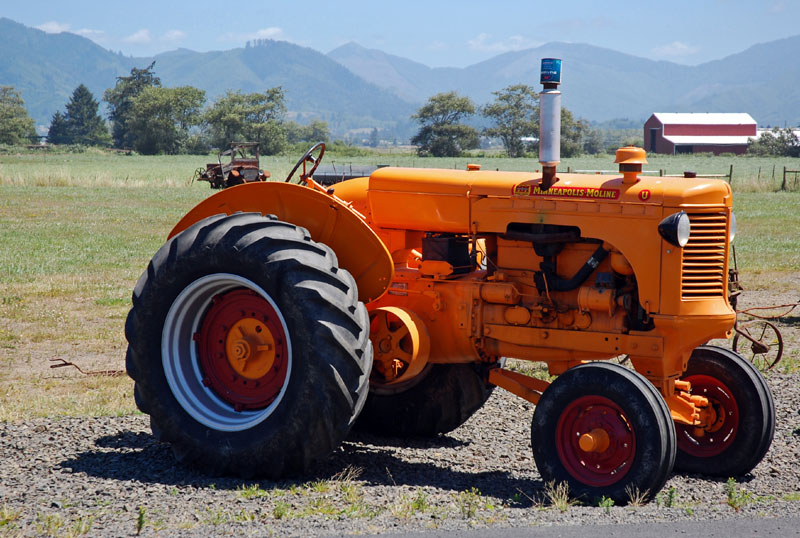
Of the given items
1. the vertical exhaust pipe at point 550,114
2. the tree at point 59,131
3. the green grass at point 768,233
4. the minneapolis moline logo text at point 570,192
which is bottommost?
the green grass at point 768,233

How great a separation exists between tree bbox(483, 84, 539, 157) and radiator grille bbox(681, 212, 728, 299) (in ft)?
312

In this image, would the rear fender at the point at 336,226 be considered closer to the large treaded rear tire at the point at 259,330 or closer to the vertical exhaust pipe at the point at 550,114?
the large treaded rear tire at the point at 259,330

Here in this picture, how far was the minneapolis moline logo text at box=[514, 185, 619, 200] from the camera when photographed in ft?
18.7

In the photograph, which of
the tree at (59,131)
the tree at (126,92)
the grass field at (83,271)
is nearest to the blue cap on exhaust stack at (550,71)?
the grass field at (83,271)

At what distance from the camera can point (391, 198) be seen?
6.46 m

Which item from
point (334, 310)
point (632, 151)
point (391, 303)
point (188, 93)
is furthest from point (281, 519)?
point (188, 93)

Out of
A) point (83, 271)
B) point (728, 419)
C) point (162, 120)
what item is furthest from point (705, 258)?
point (162, 120)

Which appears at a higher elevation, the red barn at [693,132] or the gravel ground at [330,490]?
the red barn at [693,132]

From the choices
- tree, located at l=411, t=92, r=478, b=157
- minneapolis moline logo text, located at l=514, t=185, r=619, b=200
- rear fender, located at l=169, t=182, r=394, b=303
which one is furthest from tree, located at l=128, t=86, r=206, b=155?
minneapolis moline logo text, located at l=514, t=185, r=619, b=200

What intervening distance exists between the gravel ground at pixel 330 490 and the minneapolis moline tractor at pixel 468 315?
28cm

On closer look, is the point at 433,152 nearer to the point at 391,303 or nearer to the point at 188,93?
the point at 188,93

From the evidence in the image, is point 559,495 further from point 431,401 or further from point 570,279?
point 431,401

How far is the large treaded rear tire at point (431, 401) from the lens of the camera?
692 centimetres

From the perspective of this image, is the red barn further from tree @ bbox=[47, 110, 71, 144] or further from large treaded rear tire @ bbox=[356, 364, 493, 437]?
large treaded rear tire @ bbox=[356, 364, 493, 437]
